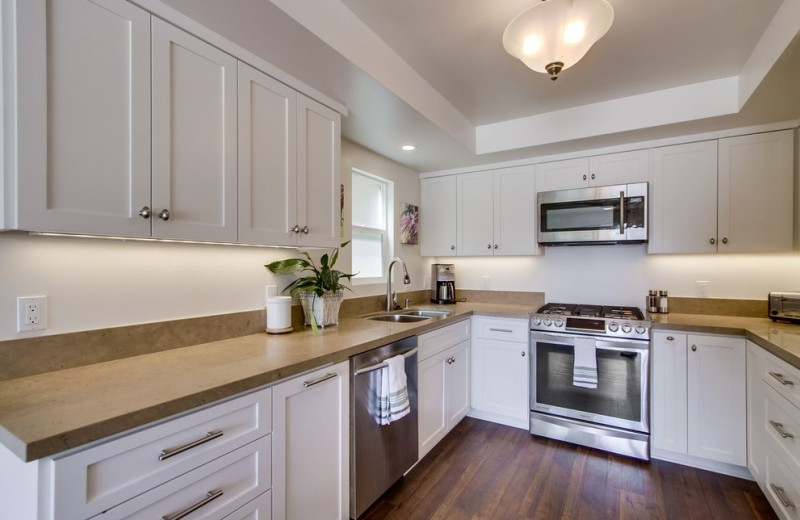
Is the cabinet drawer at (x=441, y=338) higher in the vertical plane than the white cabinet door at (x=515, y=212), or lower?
lower

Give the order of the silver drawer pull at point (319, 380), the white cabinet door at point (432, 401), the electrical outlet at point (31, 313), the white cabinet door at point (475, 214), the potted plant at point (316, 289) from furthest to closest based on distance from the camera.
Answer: the white cabinet door at point (475, 214)
the white cabinet door at point (432, 401)
the potted plant at point (316, 289)
the silver drawer pull at point (319, 380)
the electrical outlet at point (31, 313)

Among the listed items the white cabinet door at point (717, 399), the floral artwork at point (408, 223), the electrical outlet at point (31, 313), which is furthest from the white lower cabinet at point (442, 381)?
the electrical outlet at point (31, 313)

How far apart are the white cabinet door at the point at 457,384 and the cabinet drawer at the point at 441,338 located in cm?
6

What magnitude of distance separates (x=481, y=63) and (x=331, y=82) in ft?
2.93

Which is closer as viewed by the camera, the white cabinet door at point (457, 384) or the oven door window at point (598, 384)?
the oven door window at point (598, 384)

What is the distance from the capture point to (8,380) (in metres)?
1.15

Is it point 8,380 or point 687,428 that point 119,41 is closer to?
point 8,380

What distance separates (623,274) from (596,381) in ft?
3.37

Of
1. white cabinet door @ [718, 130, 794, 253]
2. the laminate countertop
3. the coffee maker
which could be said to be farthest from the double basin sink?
white cabinet door @ [718, 130, 794, 253]

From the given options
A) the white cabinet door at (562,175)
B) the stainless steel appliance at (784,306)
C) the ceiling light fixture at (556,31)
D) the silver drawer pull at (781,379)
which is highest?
the ceiling light fixture at (556,31)

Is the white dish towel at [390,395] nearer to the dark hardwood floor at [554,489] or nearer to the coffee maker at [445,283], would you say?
the dark hardwood floor at [554,489]

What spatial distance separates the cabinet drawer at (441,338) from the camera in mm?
2287

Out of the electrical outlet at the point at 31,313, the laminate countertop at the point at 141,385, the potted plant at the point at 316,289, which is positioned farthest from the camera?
the potted plant at the point at 316,289

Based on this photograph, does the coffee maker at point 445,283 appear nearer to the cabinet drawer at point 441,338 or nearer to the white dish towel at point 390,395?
the cabinet drawer at point 441,338
